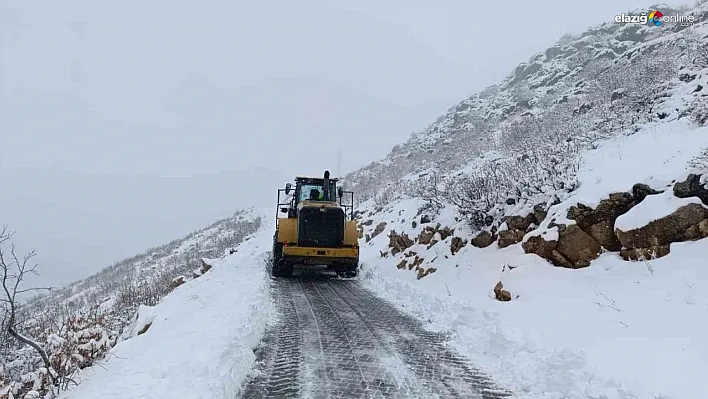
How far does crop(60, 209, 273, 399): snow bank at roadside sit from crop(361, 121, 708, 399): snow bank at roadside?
3.05 m

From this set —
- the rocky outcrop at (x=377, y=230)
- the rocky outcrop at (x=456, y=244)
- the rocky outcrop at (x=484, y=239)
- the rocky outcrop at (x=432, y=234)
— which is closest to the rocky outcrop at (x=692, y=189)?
the rocky outcrop at (x=484, y=239)

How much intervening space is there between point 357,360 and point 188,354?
2.12 metres

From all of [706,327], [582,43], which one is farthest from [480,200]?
[582,43]

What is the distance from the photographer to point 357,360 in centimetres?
626

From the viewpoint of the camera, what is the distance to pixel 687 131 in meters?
9.70

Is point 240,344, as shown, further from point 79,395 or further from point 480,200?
point 480,200

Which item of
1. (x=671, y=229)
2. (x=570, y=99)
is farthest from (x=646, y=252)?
(x=570, y=99)

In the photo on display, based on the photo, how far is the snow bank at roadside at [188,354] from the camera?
4.78 metres

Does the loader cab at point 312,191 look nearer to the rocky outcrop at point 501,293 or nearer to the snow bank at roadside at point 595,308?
the snow bank at roadside at point 595,308

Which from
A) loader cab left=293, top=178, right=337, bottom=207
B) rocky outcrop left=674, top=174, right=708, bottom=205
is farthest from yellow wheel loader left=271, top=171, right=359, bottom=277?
rocky outcrop left=674, top=174, right=708, bottom=205

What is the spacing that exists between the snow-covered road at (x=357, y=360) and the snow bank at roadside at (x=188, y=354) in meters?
0.30

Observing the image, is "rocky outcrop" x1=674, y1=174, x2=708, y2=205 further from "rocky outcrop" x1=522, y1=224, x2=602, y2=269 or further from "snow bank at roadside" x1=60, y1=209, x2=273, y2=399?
"snow bank at roadside" x1=60, y1=209, x2=273, y2=399

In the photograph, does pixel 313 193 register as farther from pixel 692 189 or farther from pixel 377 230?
pixel 692 189

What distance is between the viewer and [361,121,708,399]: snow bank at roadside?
4855mm
